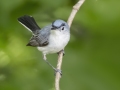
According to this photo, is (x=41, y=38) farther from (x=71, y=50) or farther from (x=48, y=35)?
(x=71, y=50)

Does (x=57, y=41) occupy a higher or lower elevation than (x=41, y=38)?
lower

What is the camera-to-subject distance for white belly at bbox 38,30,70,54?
338 cm

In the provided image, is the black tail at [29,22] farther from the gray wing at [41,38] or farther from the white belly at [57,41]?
the white belly at [57,41]

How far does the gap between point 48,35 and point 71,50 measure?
0.19 metres

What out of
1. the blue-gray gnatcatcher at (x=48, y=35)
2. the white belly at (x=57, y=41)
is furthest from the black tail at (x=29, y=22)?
the white belly at (x=57, y=41)

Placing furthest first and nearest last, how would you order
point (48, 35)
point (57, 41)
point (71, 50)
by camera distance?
point (71, 50) → point (48, 35) → point (57, 41)

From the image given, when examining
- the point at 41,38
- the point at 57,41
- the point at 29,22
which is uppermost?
the point at 29,22

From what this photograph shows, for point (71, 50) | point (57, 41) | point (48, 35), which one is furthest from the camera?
point (71, 50)

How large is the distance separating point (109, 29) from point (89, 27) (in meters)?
0.12

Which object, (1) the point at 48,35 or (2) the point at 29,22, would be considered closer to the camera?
(1) the point at 48,35

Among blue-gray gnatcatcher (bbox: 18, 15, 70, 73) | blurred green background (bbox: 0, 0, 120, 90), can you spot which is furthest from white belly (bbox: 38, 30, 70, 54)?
blurred green background (bbox: 0, 0, 120, 90)

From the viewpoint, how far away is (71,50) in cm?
363

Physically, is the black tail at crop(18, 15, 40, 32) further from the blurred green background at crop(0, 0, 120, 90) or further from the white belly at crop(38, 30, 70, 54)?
the white belly at crop(38, 30, 70, 54)

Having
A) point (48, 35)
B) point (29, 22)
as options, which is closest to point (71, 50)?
point (48, 35)
